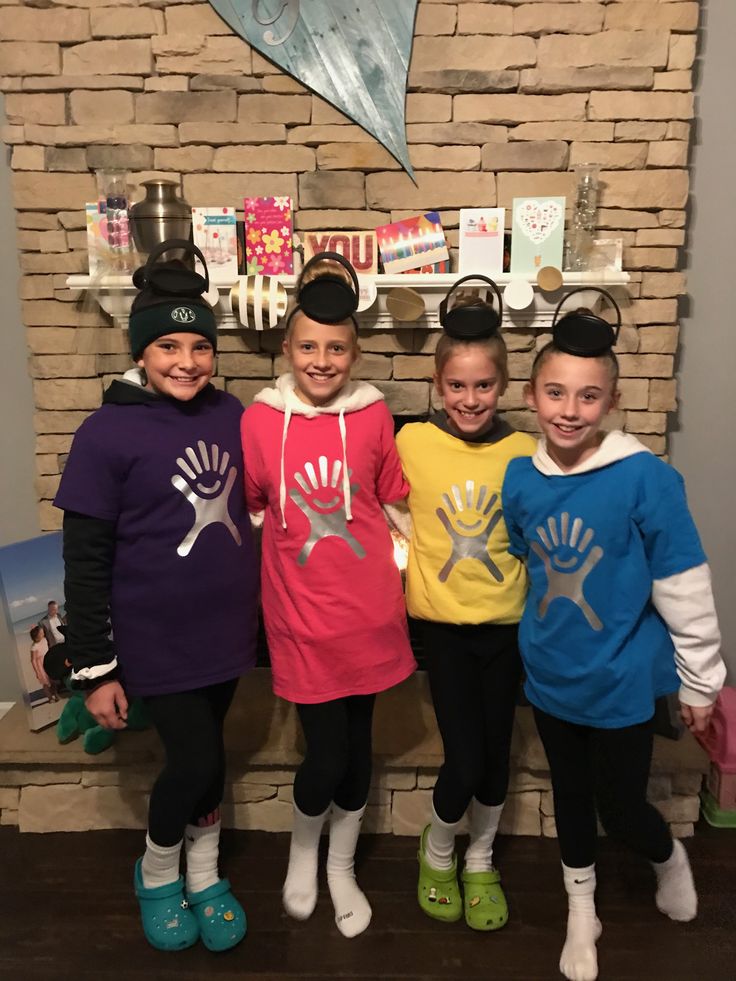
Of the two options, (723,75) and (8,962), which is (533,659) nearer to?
(8,962)

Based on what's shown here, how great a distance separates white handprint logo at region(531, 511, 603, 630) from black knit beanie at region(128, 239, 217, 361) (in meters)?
0.78

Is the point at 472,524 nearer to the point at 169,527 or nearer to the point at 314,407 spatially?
the point at 314,407

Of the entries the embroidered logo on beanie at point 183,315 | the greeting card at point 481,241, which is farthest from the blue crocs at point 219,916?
the greeting card at point 481,241

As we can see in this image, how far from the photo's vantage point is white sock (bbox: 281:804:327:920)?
156 cm

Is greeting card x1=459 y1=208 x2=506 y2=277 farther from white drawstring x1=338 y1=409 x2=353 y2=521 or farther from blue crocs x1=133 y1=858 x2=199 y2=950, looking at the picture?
blue crocs x1=133 y1=858 x2=199 y2=950

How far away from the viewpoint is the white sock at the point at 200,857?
5.10 feet

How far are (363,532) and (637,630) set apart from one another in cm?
56

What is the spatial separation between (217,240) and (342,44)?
0.59 m

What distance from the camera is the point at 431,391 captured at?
2.06 m

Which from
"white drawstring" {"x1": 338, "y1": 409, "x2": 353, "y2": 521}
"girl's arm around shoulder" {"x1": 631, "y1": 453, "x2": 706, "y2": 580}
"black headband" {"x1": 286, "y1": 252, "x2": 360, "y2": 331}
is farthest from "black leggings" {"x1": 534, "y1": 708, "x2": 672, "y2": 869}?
"black headband" {"x1": 286, "y1": 252, "x2": 360, "y2": 331}

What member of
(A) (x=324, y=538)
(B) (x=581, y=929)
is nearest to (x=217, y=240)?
(A) (x=324, y=538)

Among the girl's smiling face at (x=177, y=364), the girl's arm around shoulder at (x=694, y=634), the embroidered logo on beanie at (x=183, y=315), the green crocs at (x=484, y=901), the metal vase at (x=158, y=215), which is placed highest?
the metal vase at (x=158, y=215)

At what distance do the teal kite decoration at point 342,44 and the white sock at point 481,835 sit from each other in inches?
67.6

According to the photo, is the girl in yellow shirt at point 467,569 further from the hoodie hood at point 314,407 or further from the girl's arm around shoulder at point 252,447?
the girl's arm around shoulder at point 252,447
